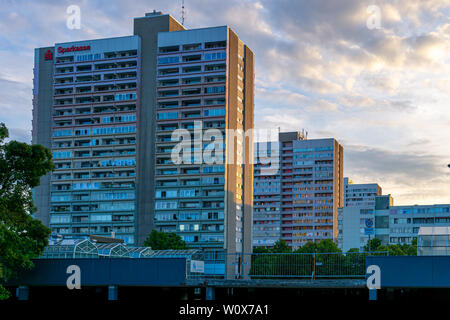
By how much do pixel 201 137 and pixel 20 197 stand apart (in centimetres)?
10339

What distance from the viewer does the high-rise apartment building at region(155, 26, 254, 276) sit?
14475 cm

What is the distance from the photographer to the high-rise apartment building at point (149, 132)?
5773 inches

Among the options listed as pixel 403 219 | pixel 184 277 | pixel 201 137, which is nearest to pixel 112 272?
pixel 184 277

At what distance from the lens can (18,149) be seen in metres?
44.1

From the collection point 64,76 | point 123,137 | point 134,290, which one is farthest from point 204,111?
point 134,290

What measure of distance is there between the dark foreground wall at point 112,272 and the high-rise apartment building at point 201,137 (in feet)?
327

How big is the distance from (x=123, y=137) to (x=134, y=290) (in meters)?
108

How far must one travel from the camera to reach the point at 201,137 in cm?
14712

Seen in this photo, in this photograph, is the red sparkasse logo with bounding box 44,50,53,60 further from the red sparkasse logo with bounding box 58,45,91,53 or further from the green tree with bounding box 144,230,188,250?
the green tree with bounding box 144,230,188,250

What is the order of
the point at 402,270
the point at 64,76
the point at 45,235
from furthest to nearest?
the point at 64,76
the point at 45,235
the point at 402,270

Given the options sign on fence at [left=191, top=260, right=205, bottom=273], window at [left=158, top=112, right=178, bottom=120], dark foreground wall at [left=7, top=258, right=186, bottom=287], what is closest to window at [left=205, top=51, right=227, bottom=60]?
window at [left=158, top=112, right=178, bottom=120]

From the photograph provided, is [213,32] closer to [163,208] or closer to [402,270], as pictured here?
[163,208]

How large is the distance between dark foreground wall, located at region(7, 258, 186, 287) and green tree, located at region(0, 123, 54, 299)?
3.85 ft

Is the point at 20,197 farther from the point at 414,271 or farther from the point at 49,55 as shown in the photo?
the point at 49,55
